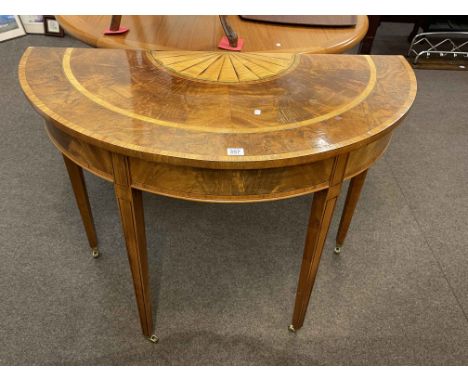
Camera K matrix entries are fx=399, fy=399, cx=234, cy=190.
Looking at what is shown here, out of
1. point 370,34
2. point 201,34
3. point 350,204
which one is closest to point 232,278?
point 350,204

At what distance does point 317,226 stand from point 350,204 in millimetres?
453

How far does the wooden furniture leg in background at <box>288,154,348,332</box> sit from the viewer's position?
81cm

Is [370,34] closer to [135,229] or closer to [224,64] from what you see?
[224,64]

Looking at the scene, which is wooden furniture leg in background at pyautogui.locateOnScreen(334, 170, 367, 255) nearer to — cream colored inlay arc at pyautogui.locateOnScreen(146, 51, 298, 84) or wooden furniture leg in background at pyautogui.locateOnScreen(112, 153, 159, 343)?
cream colored inlay arc at pyautogui.locateOnScreen(146, 51, 298, 84)

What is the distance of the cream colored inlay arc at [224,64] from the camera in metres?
0.95

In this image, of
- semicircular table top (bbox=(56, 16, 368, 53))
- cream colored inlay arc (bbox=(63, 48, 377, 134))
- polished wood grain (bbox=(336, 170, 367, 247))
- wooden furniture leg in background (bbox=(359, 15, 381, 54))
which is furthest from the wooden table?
wooden furniture leg in background (bbox=(359, 15, 381, 54))

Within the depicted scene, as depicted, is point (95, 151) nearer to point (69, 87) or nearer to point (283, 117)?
point (69, 87)

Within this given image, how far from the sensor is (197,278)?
1.35 metres

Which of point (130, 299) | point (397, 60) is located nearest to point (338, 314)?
point (130, 299)

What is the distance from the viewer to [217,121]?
0.79 meters

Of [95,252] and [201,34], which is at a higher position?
[201,34]

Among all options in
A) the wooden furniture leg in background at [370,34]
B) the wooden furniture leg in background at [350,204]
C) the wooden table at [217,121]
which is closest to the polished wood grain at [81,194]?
the wooden table at [217,121]

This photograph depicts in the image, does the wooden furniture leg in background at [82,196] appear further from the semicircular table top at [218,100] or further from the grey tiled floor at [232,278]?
the semicircular table top at [218,100]

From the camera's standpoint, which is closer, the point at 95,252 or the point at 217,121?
the point at 217,121
